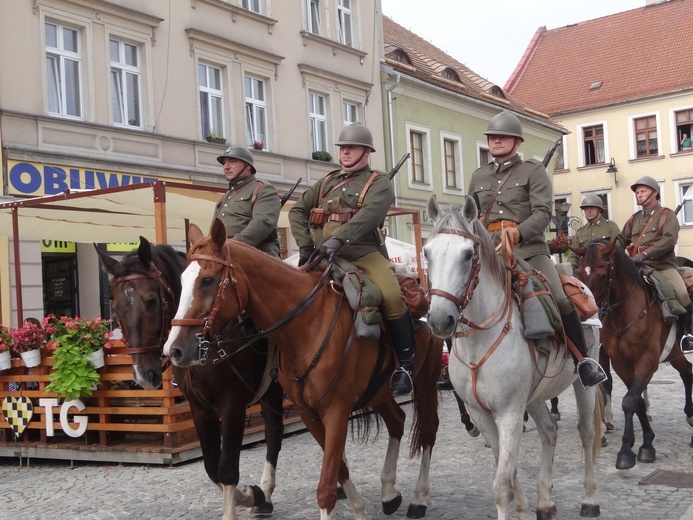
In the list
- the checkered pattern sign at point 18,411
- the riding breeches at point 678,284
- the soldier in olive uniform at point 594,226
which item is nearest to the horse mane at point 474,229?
the riding breeches at point 678,284

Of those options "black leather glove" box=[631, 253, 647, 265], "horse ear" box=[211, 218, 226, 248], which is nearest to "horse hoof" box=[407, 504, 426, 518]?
"horse ear" box=[211, 218, 226, 248]

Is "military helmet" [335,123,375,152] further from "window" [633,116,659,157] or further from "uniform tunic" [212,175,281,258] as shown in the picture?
"window" [633,116,659,157]

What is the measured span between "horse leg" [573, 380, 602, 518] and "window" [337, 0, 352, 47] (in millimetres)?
18806

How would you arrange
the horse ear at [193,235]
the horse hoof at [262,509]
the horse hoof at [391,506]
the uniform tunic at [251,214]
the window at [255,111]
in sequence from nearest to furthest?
the horse ear at [193,235], the horse hoof at [391,506], the horse hoof at [262,509], the uniform tunic at [251,214], the window at [255,111]

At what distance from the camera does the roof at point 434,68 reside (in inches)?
1058

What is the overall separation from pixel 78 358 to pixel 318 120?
14.9m

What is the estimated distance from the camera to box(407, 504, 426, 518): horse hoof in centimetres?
627

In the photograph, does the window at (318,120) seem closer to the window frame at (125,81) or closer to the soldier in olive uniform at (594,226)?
the window frame at (125,81)

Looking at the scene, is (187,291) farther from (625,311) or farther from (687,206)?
(687,206)

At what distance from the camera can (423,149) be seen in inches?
1078

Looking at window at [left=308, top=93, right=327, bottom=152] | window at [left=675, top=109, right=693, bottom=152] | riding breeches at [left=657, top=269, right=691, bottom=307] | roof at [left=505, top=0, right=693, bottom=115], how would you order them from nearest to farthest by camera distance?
1. riding breeches at [left=657, top=269, right=691, bottom=307]
2. window at [left=308, top=93, right=327, bottom=152]
3. window at [left=675, top=109, right=693, bottom=152]
4. roof at [left=505, top=0, right=693, bottom=115]

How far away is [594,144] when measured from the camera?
4341 centimetres

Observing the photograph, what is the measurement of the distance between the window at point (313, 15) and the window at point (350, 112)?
2.20m

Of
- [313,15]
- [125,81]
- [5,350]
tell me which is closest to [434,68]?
[313,15]
